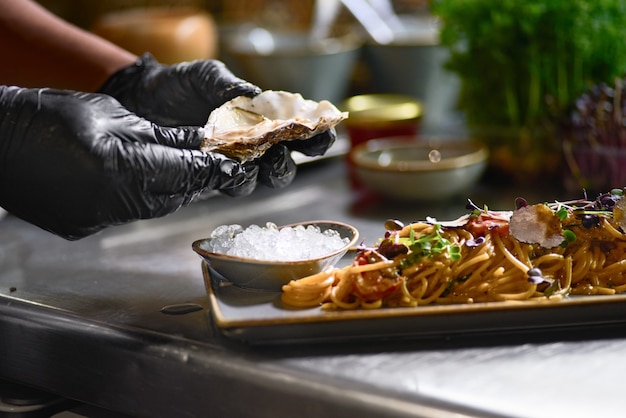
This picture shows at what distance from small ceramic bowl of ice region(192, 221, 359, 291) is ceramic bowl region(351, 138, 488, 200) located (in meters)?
0.63

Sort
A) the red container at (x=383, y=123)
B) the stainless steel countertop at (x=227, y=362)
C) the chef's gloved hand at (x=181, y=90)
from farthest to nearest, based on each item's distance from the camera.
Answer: the red container at (x=383, y=123) → the chef's gloved hand at (x=181, y=90) → the stainless steel countertop at (x=227, y=362)

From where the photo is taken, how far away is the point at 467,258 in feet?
4.37

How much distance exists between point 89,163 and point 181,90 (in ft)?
1.86

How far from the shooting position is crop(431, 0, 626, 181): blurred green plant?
2234 millimetres

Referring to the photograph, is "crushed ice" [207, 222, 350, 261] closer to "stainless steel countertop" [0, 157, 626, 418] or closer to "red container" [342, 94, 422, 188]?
"stainless steel countertop" [0, 157, 626, 418]

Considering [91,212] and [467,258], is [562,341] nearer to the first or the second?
[467,258]

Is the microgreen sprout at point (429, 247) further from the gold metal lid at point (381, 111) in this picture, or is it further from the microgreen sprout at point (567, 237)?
the gold metal lid at point (381, 111)

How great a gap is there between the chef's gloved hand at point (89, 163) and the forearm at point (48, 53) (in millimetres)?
616

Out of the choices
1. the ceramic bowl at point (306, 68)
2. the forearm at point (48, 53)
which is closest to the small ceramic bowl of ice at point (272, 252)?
the forearm at point (48, 53)

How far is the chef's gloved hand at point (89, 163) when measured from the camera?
4.18ft

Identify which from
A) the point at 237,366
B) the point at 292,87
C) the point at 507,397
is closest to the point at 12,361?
the point at 237,366

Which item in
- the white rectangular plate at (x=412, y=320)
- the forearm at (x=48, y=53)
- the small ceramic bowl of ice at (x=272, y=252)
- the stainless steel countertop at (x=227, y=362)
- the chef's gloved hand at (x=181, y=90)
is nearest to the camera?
the stainless steel countertop at (x=227, y=362)

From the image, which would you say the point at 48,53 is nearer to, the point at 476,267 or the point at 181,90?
the point at 181,90

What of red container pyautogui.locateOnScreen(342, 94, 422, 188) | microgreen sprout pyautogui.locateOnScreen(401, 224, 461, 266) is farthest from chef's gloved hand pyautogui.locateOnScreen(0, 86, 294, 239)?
red container pyautogui.locateOnScreen(342, 94, 422, 188)
